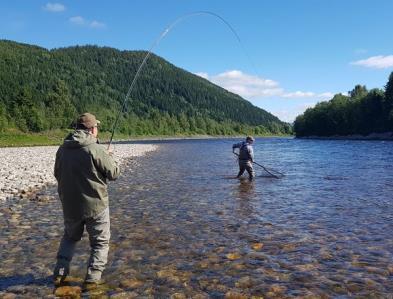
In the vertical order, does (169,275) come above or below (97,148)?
below

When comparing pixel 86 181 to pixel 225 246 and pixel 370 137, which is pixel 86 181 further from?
pixel 370 137

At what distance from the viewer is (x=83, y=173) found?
727 centimetres

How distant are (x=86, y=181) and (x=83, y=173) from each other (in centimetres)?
14

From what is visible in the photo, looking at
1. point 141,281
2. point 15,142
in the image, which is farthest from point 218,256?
point 15,142

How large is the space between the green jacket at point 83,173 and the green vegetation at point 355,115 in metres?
129

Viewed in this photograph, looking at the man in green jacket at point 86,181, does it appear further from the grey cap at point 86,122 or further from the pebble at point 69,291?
the pebble at point 69,291

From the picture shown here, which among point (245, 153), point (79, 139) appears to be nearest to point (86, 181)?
point (79, 139)

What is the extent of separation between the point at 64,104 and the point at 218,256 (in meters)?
150

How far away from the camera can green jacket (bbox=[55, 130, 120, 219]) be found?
7.21 metres

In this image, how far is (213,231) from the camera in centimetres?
1220

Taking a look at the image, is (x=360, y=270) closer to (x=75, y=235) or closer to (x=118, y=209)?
(x=75, y=235)

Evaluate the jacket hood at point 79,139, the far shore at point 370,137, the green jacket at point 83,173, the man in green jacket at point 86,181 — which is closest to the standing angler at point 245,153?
the man in green jacket at point 86,181

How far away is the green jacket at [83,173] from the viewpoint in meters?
7.21

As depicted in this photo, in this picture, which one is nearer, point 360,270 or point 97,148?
point 97,148
